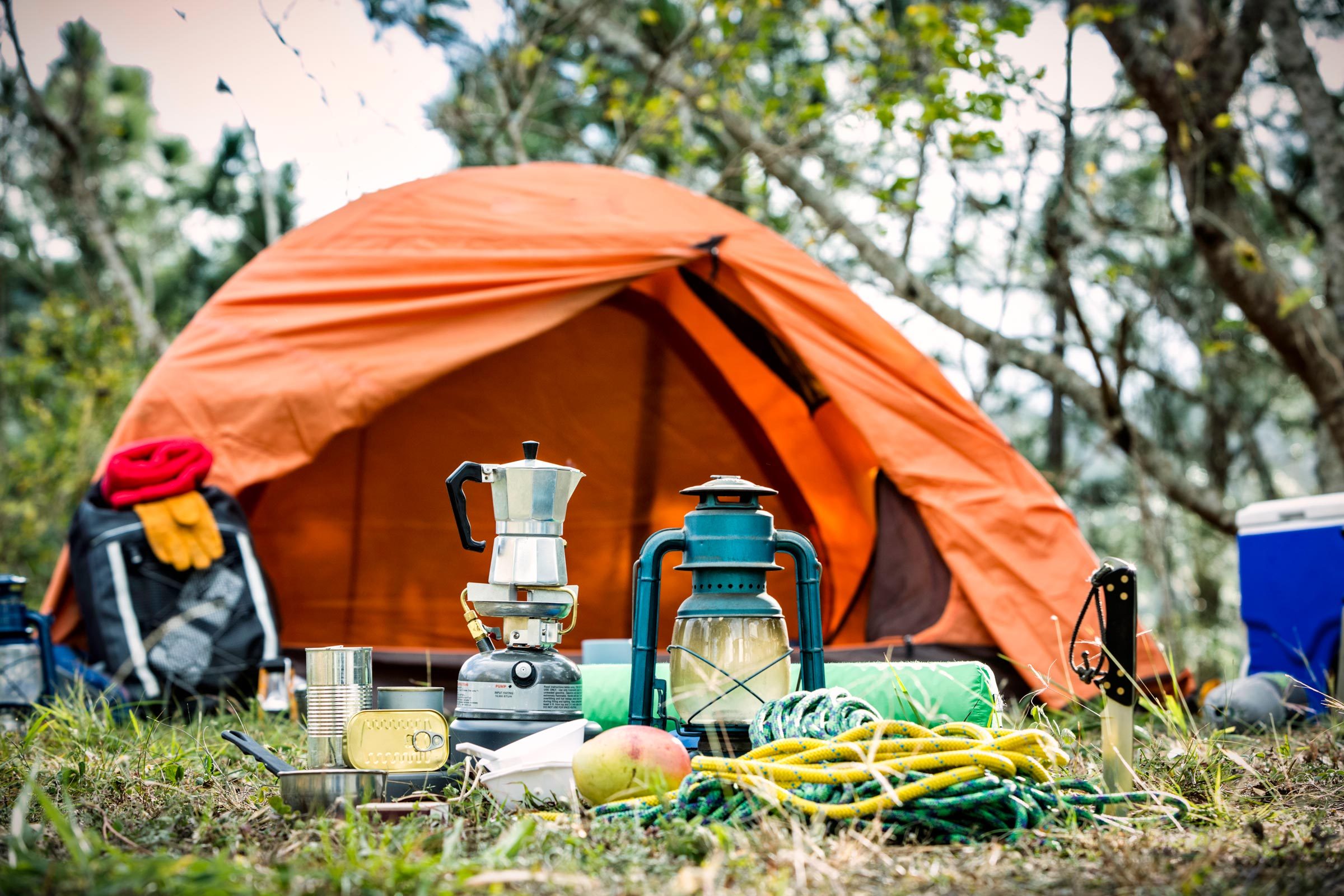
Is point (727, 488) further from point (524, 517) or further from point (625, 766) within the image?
point (625, 766)

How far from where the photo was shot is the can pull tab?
1.32 meters

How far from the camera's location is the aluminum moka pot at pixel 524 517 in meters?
1.41

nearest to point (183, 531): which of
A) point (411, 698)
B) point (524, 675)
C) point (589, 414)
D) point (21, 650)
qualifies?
point (21, 650)

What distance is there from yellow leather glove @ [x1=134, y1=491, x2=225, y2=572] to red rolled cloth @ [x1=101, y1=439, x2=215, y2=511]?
0.03 metres

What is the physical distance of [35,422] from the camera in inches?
344

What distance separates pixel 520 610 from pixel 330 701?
255 millimetres

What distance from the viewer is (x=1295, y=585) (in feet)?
8.01

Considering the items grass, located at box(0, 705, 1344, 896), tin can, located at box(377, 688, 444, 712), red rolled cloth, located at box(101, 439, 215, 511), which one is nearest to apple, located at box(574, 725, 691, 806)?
grass, located at box(0, 705, 1344, 896)

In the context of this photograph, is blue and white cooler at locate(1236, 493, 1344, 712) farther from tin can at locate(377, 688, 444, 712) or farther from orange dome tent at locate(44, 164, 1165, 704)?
tin can at locate(377, 688, 444, 712)

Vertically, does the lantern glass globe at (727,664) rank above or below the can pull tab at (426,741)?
above

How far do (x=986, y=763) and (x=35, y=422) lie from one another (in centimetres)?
932

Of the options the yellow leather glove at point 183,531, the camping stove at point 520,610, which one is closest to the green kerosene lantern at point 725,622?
the camping stove at point 520,610

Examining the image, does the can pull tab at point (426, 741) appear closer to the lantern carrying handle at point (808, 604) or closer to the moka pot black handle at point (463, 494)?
the moka pot black handle at point (463, 494)

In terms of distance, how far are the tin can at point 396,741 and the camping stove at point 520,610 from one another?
0.04 meters
